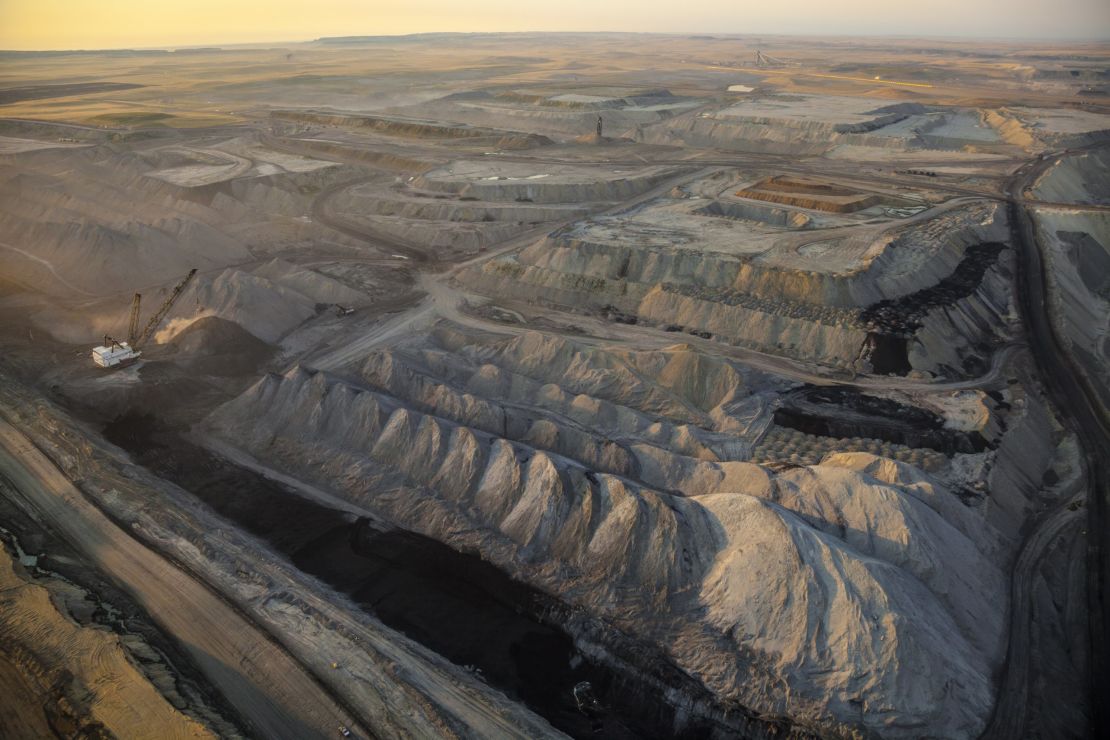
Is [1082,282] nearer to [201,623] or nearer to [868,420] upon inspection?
[868,420]

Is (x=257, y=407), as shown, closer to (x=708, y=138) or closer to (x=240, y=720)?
(x=240, y=720)

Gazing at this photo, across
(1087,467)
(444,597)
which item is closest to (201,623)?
(444,597)

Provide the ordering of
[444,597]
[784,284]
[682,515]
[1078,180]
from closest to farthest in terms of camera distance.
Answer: [444,597] → [682,515] → [784,284] → [1078,180]

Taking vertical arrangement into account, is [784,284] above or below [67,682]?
above

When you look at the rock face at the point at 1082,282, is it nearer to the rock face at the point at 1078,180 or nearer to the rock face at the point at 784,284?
the rock face at the point at 784,284

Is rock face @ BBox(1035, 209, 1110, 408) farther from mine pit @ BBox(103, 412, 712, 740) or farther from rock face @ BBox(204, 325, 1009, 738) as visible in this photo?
mine pit @ BBox(103, 412, 712, 740)

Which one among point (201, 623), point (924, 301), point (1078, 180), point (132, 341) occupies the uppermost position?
point (1078, 180)

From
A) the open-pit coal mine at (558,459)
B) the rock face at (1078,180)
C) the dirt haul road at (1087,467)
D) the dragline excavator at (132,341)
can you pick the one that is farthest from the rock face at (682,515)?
the rock face at (1078,180)

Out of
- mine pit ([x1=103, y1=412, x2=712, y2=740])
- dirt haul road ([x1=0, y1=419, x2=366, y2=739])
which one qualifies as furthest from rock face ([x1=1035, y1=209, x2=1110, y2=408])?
dirt haul road ([x1=0, y1=419, x2=366, y2=739])
